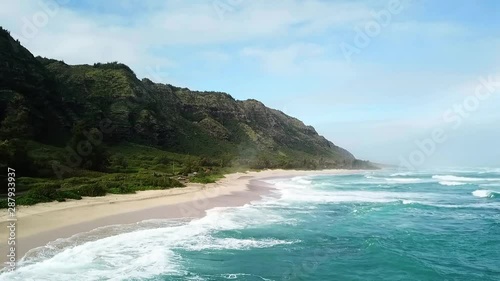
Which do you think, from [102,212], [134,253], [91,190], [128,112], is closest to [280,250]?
[134,253]

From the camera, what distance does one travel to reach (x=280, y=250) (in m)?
17.7

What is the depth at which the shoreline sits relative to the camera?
17.0m

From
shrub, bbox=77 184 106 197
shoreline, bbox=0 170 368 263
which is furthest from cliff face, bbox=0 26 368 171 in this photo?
shoreline, bbox=0 170 368 263

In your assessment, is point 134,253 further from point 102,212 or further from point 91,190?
point 91,190

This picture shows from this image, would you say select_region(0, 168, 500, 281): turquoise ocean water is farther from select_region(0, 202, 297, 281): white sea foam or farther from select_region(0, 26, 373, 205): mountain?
select_region(0, 26, 373, 205): mountain

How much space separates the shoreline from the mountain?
1200cm

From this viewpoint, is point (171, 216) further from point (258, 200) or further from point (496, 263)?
point (496, 263)

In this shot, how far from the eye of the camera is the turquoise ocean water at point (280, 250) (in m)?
14.2

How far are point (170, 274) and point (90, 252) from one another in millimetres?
3997

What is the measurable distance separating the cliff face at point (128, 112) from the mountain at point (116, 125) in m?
0.23

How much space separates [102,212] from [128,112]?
86718 millimetres

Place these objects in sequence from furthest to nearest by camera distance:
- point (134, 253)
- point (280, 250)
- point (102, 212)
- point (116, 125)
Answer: point (116, 125) < point (102, 212) < point (280, 250) < point (134, 253)

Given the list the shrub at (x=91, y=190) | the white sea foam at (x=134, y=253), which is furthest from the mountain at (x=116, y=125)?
the white sea foam at (x=134, y=253)

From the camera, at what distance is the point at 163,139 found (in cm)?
11094
